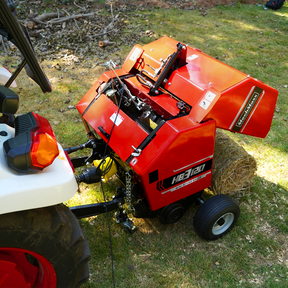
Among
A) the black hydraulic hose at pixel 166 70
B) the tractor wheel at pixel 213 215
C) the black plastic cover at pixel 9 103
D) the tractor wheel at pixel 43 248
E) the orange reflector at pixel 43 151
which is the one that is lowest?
the tractor wheel at pixel 213 215

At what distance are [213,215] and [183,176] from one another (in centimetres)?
50

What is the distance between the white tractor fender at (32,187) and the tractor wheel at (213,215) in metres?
1.59

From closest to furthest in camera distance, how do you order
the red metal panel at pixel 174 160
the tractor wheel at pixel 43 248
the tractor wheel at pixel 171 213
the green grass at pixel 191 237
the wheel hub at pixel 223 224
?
1. the tractor wheel at pixel 43 248
2. the red metal panel at pixel 174 160
3. the green grass at pixel 191 237
4. the tractor wheel at pixel 171 213
5. the wheel hub at pixel 223 224

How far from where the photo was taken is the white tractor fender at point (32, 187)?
139cm

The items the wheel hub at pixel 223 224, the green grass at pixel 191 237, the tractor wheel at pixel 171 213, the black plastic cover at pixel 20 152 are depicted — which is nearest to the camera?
the black plastic cover at pixel 20 152

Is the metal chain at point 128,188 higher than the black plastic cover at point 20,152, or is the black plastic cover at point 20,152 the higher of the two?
the black plastic cover at point 20,152

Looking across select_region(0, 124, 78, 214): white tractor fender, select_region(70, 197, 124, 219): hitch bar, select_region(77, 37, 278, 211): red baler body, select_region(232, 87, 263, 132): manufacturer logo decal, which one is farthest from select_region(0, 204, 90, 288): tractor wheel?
select_region(232, 87, 263, 132): manufacturer logo decal

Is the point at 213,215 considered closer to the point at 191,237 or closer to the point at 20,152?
the point at 191,237

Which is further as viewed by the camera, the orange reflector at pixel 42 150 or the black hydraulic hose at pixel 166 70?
the black hydraulic hose at pixel 166 70

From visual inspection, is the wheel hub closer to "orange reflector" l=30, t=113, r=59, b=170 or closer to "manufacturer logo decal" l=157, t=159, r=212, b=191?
"manufacturer logo decal" l=157, t=159, r=212, b=191

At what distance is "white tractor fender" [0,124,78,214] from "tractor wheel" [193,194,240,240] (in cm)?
159

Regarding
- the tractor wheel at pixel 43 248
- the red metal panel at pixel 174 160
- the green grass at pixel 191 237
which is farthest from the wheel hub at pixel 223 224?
the tractor wheel at pixel 43 248

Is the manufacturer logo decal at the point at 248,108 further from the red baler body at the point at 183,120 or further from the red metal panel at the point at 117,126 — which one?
the red metal panel at the point at 117,126

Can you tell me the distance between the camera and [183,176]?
260 centimetres
